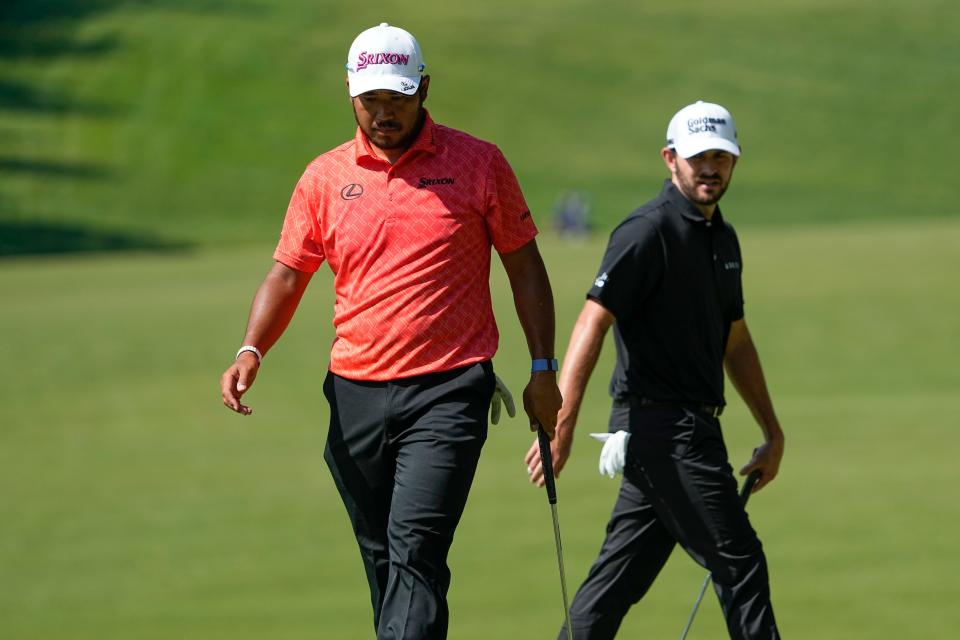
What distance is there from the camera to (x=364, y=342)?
17.8 ft

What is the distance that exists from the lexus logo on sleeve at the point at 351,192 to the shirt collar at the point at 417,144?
8 cm

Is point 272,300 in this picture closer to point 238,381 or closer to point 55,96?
point 238,381

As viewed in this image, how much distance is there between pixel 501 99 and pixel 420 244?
170ft

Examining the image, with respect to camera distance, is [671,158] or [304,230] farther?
[671,158]

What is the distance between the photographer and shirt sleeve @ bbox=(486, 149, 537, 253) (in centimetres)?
540

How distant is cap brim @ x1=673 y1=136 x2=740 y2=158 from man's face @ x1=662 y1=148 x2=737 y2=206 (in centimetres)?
3

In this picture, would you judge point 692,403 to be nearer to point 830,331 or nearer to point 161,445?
point 161,445

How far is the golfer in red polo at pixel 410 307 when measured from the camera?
5266mm

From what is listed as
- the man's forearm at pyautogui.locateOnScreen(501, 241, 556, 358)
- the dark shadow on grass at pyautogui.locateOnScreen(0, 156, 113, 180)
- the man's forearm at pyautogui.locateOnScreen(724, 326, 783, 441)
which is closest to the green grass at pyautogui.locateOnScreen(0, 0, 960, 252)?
the dark shadow on grass at pyautogui.locateOnScreen(0, 156, 113, 180)

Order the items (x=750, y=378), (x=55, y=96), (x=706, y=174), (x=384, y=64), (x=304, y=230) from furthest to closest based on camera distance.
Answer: (x=55, y=96) < (x=750, y=378) < (x=706, y=174) < (x=304, y=230) < (x=384, y=64)

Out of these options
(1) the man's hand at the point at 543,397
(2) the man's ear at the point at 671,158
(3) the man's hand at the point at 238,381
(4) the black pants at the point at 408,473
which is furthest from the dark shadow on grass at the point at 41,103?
(1) the man's hand at the point at 543,397

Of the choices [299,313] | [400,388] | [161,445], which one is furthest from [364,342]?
[299,313]

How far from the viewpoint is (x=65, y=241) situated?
4556 centimetres

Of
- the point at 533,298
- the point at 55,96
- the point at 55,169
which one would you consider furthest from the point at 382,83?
the point at 55,96
